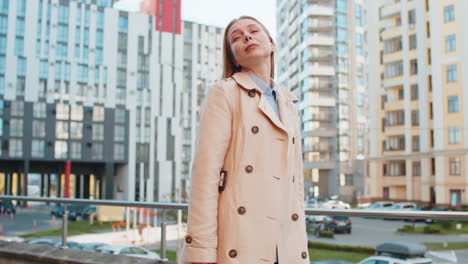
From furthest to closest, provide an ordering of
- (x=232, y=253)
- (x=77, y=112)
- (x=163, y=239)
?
(x=77, y=112), (x=163, y=239), (x=232, y=253)

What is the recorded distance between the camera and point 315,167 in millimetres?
34906

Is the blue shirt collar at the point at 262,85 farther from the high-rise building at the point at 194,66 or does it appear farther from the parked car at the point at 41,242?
the high-rise building at the point at 194,66

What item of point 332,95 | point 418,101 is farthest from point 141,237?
point 332,95

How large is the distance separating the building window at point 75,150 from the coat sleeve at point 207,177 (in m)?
31.6

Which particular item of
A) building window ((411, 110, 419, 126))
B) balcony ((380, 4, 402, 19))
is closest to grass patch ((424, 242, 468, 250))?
building window ((411, 110, 419, 126))

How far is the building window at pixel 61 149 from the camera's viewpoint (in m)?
30.7

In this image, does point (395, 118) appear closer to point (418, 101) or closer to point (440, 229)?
point (418, 101)

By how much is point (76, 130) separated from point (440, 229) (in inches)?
1245

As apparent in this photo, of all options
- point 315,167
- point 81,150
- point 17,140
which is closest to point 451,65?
point 315,167

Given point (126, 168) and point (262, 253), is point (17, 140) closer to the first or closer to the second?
point (126, 168)

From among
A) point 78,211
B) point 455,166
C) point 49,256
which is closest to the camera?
point 49,256

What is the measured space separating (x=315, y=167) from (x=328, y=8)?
38.6 feet

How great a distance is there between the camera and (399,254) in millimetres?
1909

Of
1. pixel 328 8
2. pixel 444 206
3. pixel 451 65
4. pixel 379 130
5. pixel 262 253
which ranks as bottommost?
pixel 444 206
